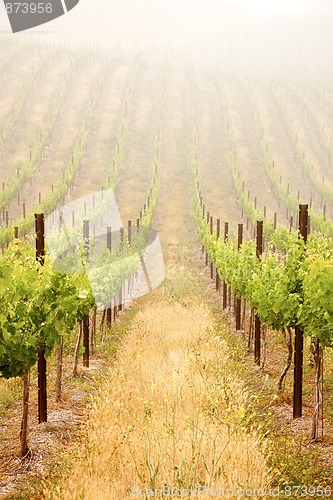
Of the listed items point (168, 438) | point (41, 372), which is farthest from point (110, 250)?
point (168, 438)

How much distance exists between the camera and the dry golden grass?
5441mm

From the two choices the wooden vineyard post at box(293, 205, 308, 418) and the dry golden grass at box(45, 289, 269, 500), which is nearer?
the dry golden grass at box(45, 289, 269, 500)

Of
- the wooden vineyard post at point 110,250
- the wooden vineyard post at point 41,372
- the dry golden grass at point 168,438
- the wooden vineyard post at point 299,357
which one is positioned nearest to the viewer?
the dry golden grass at point 168,438

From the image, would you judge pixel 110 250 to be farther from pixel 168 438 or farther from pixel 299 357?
pixel 168 438

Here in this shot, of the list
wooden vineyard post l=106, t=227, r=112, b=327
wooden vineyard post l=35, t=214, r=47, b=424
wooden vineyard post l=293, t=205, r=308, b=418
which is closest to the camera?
wooden vineyard post l=35, t=214, r=47, b=424

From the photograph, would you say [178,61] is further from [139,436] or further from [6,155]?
[139,436]

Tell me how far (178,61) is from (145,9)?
6776 cm

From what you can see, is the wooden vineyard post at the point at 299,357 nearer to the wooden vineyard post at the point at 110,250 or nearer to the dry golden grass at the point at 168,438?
the dry golden grass at the point at 168,438

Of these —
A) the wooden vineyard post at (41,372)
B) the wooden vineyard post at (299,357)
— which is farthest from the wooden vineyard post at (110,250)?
the wooden vineyard post at (299,357)

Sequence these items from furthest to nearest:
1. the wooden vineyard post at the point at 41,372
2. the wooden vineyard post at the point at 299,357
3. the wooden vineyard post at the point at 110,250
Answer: the wooden vineyard post at the point at 110,250 < the wooden vineyard post at the point at 299,357 < the wooden vineyard post at the point at 41,372

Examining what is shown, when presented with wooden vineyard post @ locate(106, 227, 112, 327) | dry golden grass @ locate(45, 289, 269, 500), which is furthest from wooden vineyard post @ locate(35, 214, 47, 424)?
wooden vineyard post @ locate(106, 227, 112, 327)

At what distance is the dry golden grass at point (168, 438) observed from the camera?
544 centimetres

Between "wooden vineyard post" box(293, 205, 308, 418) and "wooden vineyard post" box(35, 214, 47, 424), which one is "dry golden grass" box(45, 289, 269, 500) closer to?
"wooden vineyard post" box(35, 214, 47, 424)

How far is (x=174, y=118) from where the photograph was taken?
249ft
